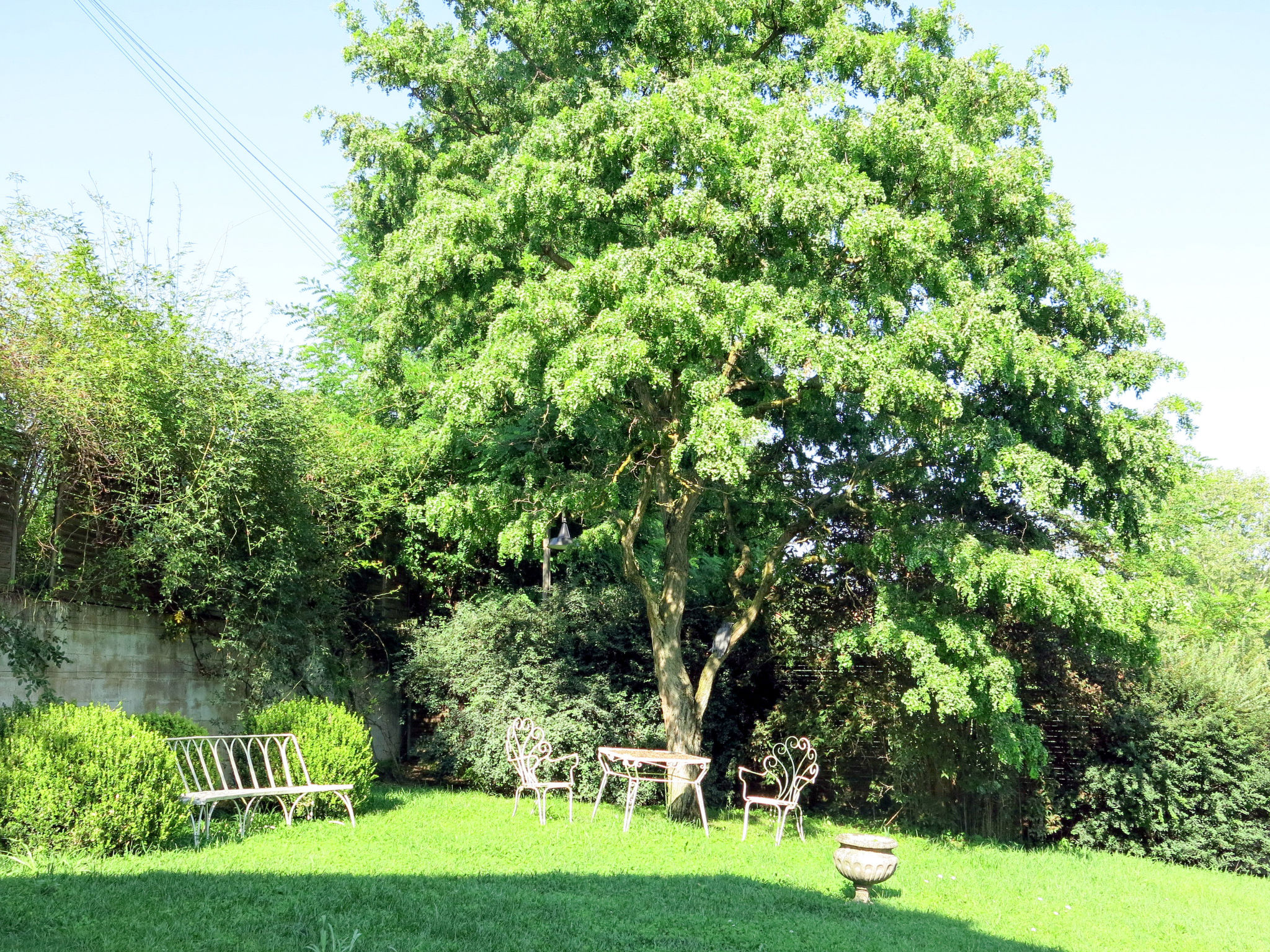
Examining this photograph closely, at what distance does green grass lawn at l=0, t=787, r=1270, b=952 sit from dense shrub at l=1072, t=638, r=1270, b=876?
1.66ft

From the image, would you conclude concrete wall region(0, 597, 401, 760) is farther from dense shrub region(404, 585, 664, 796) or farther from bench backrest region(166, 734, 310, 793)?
dense shrub region(404, 585, 664, 796)

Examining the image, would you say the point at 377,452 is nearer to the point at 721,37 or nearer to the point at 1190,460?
the point at 721,37

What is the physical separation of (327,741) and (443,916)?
12.7ft

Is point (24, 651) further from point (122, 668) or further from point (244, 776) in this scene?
point (244, 776)

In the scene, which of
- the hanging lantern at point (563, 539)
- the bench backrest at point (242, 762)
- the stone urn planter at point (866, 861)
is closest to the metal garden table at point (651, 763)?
the hanging lantern at point (563, 539)

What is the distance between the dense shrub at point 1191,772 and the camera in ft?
34.0

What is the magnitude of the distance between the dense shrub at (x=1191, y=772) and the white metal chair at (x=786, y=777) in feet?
10.0

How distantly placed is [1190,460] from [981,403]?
28.2ft

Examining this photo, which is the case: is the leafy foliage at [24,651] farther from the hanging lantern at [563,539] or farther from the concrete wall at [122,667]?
the hanging lantern at [563,539]

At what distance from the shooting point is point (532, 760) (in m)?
10.4

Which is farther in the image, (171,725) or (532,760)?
(532,760)

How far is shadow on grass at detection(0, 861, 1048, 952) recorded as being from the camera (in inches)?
200

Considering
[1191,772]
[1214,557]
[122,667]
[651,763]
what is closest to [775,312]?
[651,763]

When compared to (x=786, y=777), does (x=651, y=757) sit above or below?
above
